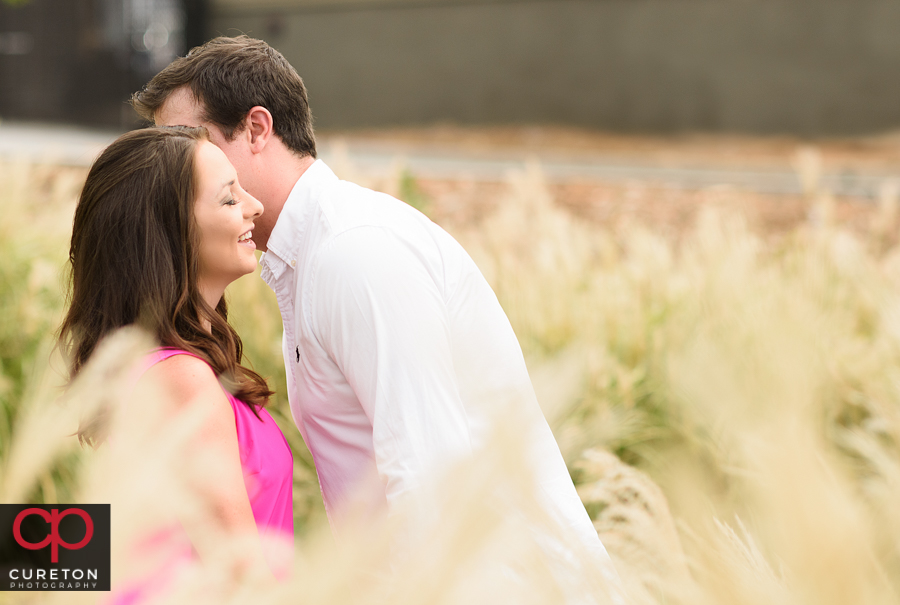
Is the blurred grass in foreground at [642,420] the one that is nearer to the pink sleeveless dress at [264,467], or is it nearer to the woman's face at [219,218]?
the pink sleeveless dress at [264,467]

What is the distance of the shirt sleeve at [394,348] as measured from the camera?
1621mm

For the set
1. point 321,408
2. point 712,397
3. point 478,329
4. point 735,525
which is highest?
point 478,329

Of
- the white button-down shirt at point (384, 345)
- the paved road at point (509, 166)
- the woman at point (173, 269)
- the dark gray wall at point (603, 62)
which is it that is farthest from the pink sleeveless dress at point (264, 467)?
the dark gray wall at point (603, 62)

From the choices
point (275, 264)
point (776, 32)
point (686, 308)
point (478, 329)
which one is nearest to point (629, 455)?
point (686, 308)

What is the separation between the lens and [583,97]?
65.9 ft

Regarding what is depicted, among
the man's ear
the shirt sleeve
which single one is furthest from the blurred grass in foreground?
the man's ear

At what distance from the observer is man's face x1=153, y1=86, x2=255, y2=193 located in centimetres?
205

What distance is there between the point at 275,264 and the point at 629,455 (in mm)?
2206

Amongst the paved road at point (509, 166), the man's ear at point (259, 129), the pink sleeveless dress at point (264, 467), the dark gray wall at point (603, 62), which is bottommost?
the pink sleeveless dress at point (264, 467)

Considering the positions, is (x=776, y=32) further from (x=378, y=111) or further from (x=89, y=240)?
(x=89, y=240)

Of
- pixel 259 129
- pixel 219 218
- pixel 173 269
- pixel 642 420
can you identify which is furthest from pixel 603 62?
pixel 173 269

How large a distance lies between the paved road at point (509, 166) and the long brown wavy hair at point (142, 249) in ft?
24.2

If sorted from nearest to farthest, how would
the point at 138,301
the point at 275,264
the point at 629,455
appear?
the point at 138,301 → the point at 275,264 → the point at 629,455

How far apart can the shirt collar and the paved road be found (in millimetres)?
7073
